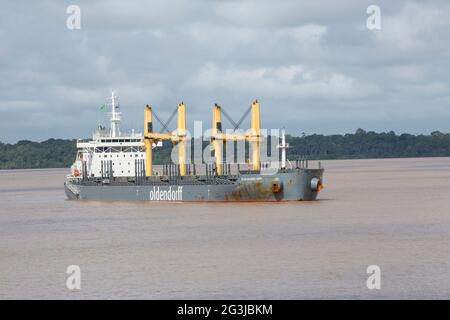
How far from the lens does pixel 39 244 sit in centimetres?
5081

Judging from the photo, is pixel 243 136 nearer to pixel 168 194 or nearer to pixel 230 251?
pixel 168 194

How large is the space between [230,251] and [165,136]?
36180 mm

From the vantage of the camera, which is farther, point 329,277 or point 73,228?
point 73,228

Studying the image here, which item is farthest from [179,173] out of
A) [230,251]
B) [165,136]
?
[230,251]

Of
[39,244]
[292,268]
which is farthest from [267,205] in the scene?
[292,268]

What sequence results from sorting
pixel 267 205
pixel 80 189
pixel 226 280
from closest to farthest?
pixel 226 280 < pixel 267 205 < pixel 80 189

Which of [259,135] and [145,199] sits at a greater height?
[259,135]

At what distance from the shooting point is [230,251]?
44.6m

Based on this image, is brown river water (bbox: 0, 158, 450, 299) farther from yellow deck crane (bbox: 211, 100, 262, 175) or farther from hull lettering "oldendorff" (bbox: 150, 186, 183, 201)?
yellow deck crane (bbox: 211, 100, 262, 175)

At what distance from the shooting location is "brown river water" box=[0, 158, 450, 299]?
34.5m

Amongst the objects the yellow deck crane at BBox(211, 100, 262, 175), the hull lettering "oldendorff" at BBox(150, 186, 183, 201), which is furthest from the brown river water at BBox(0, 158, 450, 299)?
the yellow deck crane at BBox(211, 100, 262, 175)

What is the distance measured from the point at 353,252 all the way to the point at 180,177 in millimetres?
34998

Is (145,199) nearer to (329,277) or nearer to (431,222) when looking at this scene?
(431,222)
